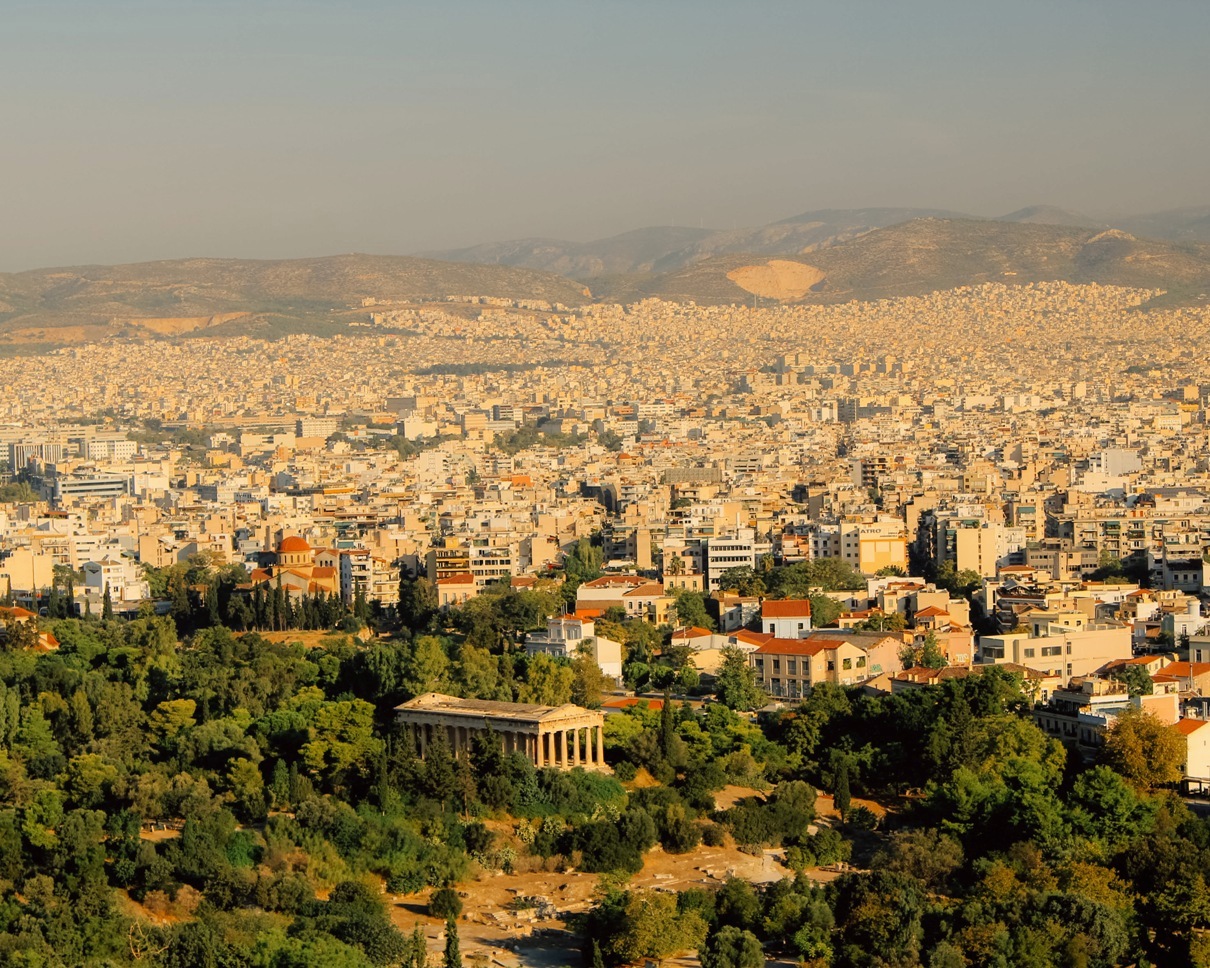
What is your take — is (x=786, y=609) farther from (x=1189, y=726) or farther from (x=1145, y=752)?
(x=1145, y=752)

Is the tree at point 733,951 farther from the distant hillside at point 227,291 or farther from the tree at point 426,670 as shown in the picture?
the distant hillside at point 227,291

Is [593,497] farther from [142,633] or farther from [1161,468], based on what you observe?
[142,633]

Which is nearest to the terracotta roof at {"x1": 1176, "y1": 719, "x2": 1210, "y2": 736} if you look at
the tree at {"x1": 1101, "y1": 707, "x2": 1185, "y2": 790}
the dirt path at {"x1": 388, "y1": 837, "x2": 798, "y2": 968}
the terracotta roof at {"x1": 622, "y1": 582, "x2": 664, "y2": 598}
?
the tree at {"x1": 1101, "y1": 707, "x2": 1185, "y2": 790}

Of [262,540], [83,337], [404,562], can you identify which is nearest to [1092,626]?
[404,562]

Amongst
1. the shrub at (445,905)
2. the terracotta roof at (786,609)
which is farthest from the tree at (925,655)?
the shrub at (445,905)

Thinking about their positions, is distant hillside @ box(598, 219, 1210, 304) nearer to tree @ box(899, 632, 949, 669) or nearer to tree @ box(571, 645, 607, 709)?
tree @ box(899, 632, 949, 669)
